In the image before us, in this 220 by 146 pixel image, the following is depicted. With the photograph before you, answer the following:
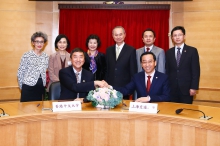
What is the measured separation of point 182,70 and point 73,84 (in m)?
1.51

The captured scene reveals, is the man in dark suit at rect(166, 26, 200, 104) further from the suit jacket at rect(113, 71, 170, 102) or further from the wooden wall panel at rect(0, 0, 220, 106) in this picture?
the wooden wall panel at rect(0, 0, 220, 106)

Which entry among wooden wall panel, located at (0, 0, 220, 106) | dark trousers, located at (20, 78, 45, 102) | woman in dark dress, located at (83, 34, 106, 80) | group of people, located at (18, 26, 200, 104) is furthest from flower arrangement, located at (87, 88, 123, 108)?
wooden wall panel, located at (0, 0, 220, 106)

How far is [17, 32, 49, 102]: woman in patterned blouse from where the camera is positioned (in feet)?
12.9

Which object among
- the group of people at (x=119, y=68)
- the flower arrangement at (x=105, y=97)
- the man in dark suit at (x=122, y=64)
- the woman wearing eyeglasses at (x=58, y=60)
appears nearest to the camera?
the flower arrangement at (x=105, y=97)

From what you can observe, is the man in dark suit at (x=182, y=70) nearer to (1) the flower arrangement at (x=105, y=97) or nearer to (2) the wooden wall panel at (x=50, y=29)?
(1) the flower arrangement at (x=105, y=97)

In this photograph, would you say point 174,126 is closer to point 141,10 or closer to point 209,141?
point 209,141

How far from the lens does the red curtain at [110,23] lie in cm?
611

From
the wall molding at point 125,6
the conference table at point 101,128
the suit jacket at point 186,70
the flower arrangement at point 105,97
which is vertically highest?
the wall molding at point 125,6

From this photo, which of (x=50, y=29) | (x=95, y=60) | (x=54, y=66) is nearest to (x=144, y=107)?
(x=95, y=60)

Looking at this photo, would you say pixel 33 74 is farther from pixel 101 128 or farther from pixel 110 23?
pixel 110 23

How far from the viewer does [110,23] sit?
6156 millimetres

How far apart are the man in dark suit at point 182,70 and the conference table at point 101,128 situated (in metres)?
1.28

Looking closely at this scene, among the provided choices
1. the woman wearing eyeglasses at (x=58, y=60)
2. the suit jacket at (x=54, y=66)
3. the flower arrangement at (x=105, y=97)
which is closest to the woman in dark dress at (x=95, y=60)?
the woman wearing eyeglasses at (x=58, y=60)

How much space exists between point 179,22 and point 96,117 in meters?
4.11
